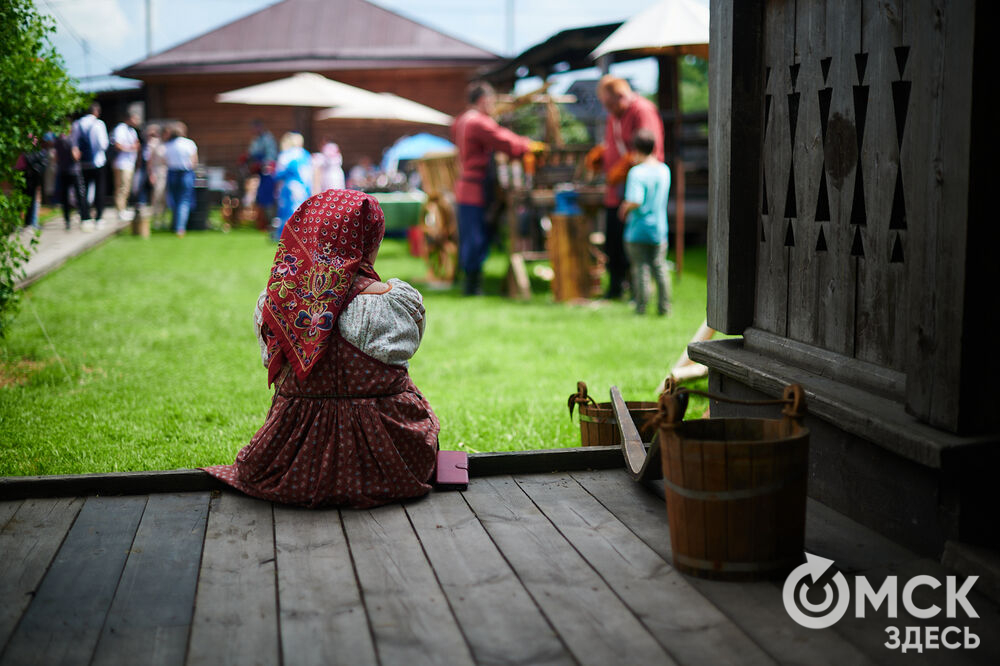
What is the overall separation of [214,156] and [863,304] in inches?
1045

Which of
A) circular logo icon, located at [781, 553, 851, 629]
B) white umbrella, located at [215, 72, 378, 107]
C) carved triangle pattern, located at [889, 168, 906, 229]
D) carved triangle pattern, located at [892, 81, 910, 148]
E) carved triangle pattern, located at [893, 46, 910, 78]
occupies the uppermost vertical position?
white umbrella, located at [215, 72, 378, 107]

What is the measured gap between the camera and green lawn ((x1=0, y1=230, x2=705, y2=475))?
17.2 feet

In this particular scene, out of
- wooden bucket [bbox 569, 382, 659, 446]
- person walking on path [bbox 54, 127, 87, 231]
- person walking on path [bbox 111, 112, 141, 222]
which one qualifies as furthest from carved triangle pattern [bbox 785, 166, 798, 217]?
person walking on path [bbox 111, 112, 141, 222]

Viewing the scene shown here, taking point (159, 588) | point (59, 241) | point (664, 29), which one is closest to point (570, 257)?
point (664, 29)

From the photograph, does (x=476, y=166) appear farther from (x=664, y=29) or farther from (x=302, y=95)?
(x=302, y=95)

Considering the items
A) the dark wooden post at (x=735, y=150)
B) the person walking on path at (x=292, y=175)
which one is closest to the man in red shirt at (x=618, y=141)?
the dark wooden post at (x=735, y=150)

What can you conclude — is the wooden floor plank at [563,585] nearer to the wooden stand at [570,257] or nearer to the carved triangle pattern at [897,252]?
the carved triangle pattern at [897,252]

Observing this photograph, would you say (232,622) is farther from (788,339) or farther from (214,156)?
(214,156)

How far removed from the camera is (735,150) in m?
4.30

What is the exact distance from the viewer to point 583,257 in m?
10.5

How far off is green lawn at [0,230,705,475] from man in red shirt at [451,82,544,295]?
52 centimetres

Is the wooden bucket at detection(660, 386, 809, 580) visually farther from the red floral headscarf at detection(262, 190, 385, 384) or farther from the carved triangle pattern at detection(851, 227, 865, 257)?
the red floral headscarf at detection(262, 190, 385, 384)

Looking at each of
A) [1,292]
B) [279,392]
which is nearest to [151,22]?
[1,292]

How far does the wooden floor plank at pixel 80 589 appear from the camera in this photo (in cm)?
265
